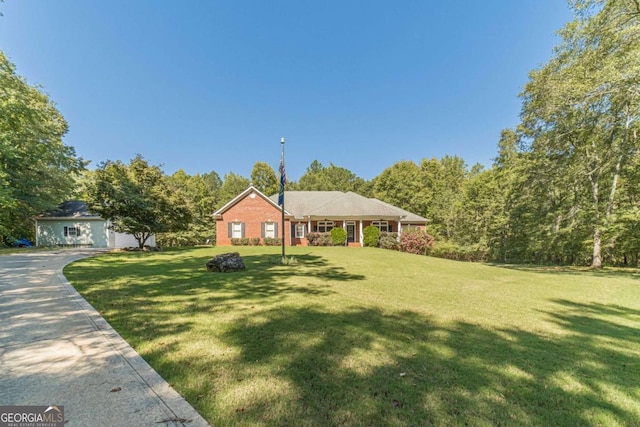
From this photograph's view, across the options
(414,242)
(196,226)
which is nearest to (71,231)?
(196,226)

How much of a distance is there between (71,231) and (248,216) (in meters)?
15.2

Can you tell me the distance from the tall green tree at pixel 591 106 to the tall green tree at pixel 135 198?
2145cm

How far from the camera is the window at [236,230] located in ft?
80.8

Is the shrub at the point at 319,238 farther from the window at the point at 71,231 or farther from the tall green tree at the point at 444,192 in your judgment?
the window at the point at 71,231

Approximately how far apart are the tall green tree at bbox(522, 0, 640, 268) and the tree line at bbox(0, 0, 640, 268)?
45mm

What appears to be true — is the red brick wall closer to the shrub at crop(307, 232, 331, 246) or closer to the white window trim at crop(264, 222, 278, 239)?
the white window trim at crop(264, 222, 278, 239)

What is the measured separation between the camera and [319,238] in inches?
962

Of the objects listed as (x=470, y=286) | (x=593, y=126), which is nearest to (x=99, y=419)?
(x=470, y=286)

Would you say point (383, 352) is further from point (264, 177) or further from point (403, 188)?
point (264, 177)

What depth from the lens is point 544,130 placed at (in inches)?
597

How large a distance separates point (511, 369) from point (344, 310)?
9.22ft

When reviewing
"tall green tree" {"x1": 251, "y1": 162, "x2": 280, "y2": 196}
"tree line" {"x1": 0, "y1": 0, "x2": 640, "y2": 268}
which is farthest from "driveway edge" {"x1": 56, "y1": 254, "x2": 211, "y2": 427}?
"tall green tree" {"x1": 251, "y1": 162, "x2": 280, "y2": 196}

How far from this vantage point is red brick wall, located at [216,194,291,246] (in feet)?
80.9

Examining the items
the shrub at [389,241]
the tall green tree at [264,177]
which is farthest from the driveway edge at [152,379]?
the tall green tree at [264,177]
